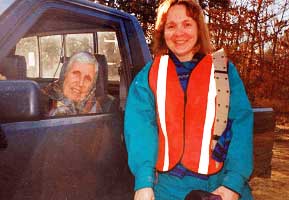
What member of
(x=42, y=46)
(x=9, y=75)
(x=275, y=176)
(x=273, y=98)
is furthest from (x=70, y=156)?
(x=273, y=98)

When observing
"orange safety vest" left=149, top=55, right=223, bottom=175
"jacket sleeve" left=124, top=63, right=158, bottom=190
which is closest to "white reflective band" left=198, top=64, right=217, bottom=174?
"orange safety vest" left=149, top=55, right=223, bottom=175

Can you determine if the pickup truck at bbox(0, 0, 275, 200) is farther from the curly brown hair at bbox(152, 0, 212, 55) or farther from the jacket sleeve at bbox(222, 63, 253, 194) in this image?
the jacket sleeve at bbox(222, 63, 253, 194)

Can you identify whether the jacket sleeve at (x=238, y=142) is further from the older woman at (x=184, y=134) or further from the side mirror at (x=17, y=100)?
the side mirror at (x=17, y=100)

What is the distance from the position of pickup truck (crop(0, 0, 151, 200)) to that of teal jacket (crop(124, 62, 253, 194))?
0.99ft

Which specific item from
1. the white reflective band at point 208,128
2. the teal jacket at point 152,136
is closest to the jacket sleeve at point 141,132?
the teal jacket at point 152,136

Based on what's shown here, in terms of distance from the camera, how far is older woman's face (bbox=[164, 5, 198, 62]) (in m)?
2.29


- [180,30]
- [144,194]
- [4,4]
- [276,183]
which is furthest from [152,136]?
[276,183]

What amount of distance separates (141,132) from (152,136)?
0.06 meters

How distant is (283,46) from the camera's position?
→ 18.7m

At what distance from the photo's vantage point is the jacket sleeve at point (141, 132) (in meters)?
2.04

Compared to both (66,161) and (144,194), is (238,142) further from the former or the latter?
(66,161)

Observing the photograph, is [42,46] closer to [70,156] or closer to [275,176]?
[70,156]

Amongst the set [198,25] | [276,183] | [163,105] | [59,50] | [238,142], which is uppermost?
[198,25]

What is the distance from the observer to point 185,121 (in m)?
2.13
